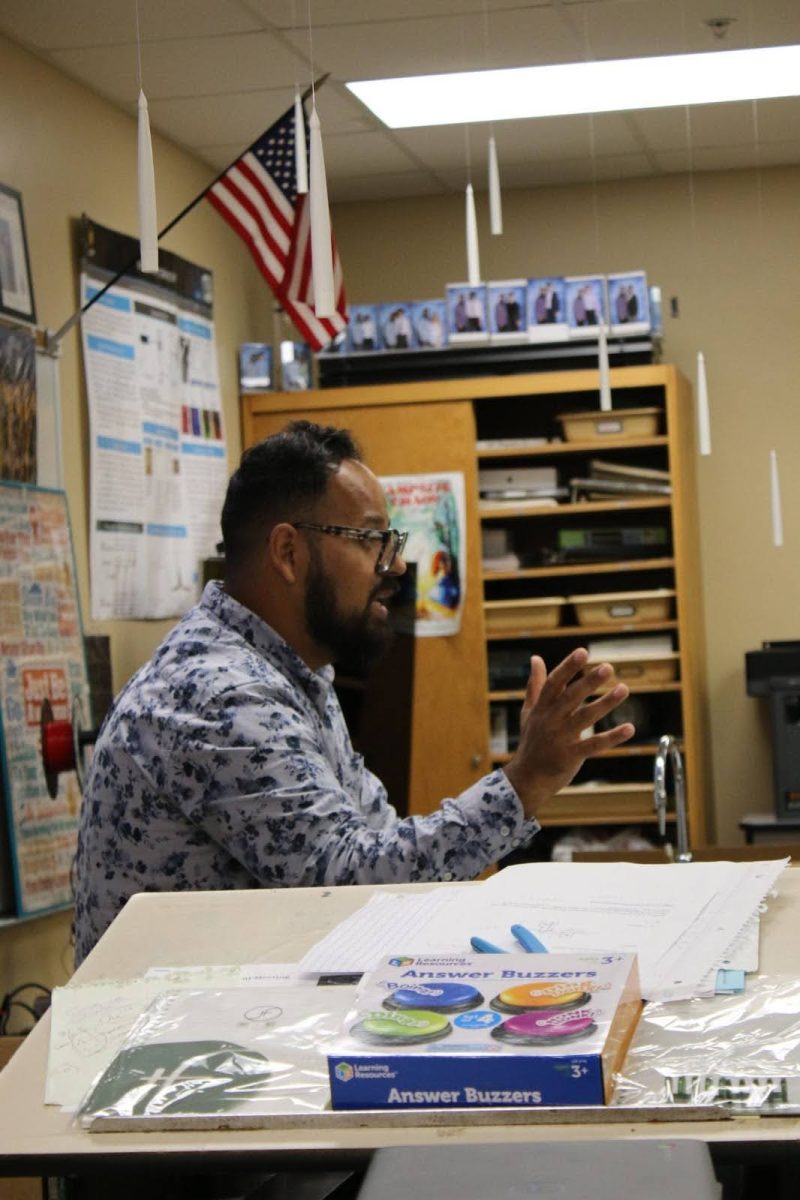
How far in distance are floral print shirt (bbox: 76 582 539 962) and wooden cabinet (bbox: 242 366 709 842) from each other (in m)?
3.94

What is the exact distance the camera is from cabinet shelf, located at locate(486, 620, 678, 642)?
20.4 feet

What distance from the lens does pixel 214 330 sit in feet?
20.1

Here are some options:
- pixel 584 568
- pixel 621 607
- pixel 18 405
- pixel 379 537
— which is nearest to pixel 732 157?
pixel 584 568

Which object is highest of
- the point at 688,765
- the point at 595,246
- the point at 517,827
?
the point at 595,246

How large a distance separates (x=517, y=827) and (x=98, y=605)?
3087 mm

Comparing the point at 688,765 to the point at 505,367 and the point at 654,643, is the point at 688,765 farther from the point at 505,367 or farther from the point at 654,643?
the point at 505,367

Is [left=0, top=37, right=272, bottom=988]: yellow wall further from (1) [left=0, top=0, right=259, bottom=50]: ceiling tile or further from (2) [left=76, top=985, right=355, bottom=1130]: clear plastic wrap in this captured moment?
(2) [left=76, top=985, right=355, bottom=1130]: clear plastic wrap

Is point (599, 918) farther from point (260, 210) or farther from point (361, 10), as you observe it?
point (260, 210)

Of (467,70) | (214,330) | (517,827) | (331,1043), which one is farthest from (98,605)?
(331,1043)

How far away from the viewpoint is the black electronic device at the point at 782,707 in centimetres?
611

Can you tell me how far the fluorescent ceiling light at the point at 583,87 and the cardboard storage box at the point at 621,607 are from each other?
5.81 feet

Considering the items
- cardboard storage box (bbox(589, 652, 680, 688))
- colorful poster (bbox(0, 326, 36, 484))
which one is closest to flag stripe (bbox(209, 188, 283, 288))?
colorful poster (bbox(0, 326, 36, 484))

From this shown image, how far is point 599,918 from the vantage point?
1448 millimetres

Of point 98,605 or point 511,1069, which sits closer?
point 511,1069
